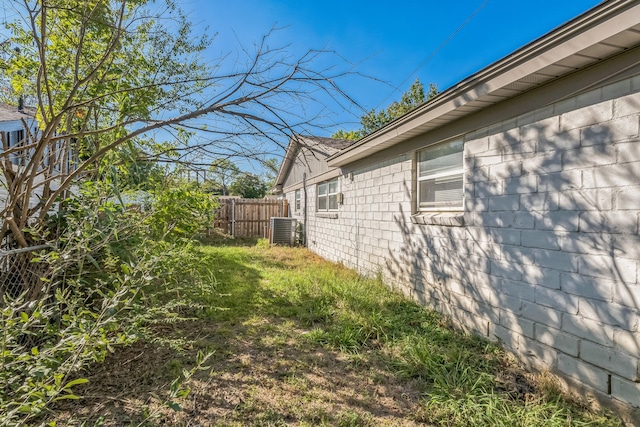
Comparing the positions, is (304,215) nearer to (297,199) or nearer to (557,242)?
(297,199)

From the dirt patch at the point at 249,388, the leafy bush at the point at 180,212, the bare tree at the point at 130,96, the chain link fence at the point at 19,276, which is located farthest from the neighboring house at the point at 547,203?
the chain link fence at the point at 19,276

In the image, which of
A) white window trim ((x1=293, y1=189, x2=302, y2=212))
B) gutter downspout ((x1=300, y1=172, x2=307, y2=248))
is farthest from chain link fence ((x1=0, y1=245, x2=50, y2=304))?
white window trim ((x1=293, y1=189, x2=302, y2=212))

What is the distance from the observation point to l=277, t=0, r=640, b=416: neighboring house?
2.26m

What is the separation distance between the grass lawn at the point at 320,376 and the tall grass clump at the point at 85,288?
354 mm

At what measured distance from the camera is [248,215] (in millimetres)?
13961

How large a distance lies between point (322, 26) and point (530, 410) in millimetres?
4009

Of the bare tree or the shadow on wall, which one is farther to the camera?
the bare tree

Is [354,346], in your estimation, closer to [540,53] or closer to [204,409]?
[204,409]

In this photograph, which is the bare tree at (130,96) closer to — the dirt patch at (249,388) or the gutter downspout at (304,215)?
the dirt patch at (249,388)

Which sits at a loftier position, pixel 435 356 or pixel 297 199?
pixel 297 199

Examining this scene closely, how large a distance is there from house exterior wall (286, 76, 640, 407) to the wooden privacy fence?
10617 millimetres

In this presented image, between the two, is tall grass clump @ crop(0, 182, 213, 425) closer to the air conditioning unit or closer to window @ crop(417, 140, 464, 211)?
window @ crop(417, 140, 464, 211)

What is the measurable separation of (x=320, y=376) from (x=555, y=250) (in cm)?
241

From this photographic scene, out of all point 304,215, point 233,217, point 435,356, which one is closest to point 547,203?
point 435,356
